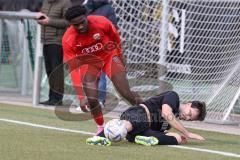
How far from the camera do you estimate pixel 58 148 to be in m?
8.41

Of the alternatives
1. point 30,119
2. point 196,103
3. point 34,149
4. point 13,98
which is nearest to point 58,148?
point 34,149

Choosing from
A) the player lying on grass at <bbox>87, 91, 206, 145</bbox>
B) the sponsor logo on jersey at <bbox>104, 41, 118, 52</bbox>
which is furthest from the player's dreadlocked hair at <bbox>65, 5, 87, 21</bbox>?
the player lying on grass at <bbox>87, 91, 206, 145</bbox>

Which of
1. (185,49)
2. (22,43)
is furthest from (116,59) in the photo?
(22,43)

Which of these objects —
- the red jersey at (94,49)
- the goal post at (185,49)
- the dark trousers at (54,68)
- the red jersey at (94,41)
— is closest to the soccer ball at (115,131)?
the red jersey at (94,49)

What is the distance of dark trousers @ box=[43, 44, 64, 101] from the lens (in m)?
13.5

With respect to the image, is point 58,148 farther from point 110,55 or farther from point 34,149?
point 110,55

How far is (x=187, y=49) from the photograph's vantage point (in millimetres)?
12914

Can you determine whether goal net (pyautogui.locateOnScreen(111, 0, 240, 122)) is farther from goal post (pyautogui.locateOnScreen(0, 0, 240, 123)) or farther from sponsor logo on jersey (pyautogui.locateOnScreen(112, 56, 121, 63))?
sponsor logo on jersey (pyautogui.locateOnScreen(112, 56, 121, 63))

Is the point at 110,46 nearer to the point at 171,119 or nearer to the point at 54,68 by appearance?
the point at 171,119

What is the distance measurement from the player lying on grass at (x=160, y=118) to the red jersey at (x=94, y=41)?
46.3 inches

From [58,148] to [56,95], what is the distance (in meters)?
5.64

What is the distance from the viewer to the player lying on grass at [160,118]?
891 centimetres

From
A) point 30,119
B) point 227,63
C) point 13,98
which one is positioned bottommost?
point 13,98

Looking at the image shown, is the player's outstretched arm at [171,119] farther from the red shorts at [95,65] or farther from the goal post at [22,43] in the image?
the goal post at [22,43]
